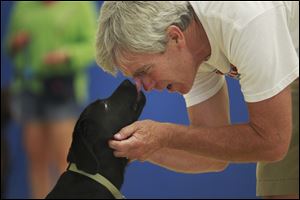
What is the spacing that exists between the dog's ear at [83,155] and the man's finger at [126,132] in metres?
0.07

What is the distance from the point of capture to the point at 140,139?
1.14 m

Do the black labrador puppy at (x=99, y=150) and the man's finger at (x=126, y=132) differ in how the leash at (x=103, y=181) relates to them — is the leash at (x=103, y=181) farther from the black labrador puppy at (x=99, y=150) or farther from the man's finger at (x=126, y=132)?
the man's finger at (x=126, y=132)

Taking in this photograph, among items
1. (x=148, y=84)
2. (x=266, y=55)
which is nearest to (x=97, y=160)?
(x=148, y=84)

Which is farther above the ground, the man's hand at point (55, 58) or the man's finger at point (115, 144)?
the man's hand at point (55, 58)

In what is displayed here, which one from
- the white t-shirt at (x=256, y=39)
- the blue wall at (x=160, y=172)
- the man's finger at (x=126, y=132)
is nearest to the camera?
the white t-shirt at (x=256, y=39)

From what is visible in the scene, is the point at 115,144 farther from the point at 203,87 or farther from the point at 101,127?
the point at 203,87

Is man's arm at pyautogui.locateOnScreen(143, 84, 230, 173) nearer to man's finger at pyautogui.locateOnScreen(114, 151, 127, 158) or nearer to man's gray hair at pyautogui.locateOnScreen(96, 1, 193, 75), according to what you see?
man's finger at pyautogui.locateOnScreen(114, 151, 127, 158)

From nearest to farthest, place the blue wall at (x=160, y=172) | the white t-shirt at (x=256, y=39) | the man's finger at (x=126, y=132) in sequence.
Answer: the white t-shirt at (x=256, y=39) < the man's finger at (x=126, y=132) < the blue wall at (x=160, y=172)

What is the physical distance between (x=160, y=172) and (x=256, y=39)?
1.63 feet

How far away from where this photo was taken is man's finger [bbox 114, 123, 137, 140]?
1.15m

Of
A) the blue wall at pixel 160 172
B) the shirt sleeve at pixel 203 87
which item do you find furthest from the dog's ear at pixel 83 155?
the shirt sleeve at pixel 203 87

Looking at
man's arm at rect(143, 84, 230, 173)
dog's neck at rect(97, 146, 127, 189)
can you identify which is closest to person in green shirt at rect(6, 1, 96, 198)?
dog's neck at rect(97, 146, 127, 189)

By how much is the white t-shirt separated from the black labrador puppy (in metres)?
0.25

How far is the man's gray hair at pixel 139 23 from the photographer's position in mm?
1051
